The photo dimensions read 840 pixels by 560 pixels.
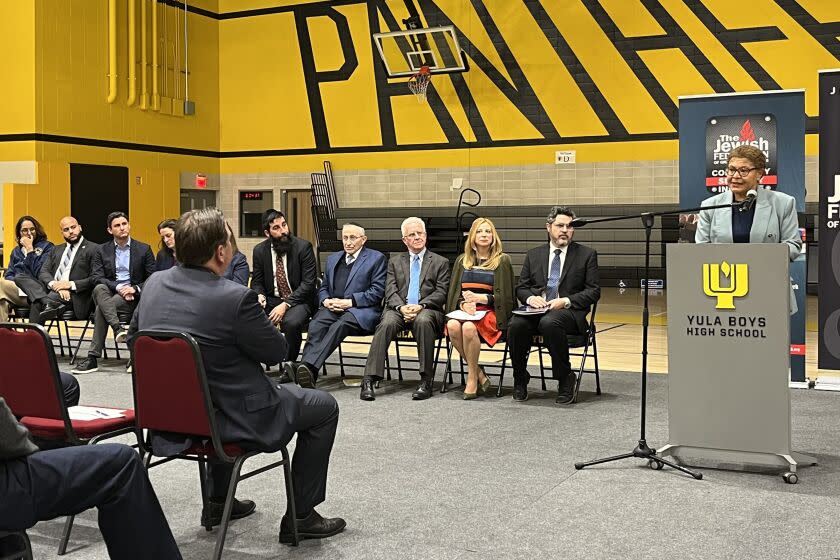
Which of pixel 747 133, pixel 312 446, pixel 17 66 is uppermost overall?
pixel 17 66

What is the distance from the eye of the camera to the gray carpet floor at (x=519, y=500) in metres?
3.19

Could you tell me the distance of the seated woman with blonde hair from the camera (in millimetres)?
6164

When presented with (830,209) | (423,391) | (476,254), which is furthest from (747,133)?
(423,391)

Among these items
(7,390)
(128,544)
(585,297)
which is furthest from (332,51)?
(128,544)

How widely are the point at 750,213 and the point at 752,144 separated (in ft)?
7.44

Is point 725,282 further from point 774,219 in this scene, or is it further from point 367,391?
point 367,391

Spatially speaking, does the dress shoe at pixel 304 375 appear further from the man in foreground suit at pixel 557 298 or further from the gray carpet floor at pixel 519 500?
the man in foreground suit at pixel 557 298

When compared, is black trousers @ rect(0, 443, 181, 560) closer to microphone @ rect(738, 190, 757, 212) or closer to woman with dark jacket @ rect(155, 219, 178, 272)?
microphone @ rect(738, 190, 757, 212)

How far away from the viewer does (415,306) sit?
640cm

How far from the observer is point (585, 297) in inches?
238

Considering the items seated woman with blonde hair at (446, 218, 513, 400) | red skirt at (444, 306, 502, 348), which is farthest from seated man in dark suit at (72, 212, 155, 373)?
red skirt at (444, 306, 502, 348)

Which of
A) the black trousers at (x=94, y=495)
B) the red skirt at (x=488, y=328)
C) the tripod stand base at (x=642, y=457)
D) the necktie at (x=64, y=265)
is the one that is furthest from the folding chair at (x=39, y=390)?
the necktie at (x=64, y=265)

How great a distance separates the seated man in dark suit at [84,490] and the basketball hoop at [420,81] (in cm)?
1141

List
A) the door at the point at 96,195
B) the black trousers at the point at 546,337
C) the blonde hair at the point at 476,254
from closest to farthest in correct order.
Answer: the black trousers at the point at 546,337 < the blonde hair at the point at 476,254 < the door at the point at 96,195
